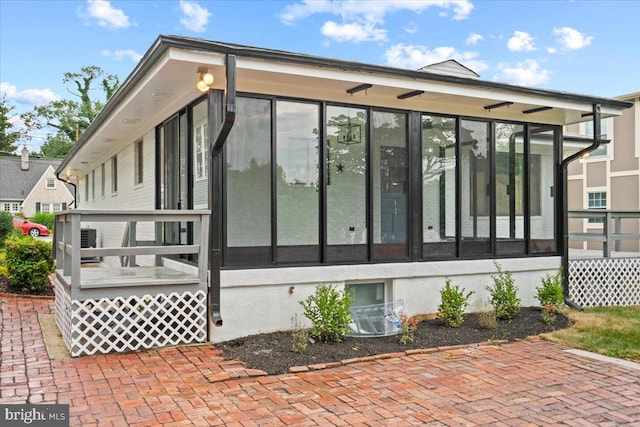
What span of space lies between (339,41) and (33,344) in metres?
21.0

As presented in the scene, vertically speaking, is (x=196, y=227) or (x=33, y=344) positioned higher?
(x=196, y=227)

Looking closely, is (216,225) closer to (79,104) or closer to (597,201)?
(597,201)

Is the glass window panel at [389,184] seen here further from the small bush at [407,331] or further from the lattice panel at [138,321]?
the lattice panel at [138,321]

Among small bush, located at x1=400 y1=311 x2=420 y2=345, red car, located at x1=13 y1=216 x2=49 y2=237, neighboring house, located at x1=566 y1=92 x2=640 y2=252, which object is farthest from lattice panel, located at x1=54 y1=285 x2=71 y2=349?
red car, located at x1=13 y1=216 x2=49 y2=237

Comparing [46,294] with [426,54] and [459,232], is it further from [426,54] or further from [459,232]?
[426,54]

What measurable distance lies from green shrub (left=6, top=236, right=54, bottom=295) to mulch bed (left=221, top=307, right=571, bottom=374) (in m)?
4.87

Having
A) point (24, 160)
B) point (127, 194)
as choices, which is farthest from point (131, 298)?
point (24, 160)

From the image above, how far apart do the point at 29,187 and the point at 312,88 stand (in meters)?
41.0

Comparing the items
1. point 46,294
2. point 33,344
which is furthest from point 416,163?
point 46,294

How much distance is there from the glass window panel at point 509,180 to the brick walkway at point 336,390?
9.13 ft

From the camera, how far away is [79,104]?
41.1 meters

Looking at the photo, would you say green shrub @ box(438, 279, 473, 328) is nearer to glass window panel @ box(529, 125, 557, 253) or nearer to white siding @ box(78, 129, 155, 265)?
glass window panel @ box(529, 125, 557, 253)

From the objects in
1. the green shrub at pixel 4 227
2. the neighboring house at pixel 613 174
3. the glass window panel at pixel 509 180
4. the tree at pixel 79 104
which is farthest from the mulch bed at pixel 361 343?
the tree at pixel 79 104

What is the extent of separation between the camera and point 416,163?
7.22 metres
